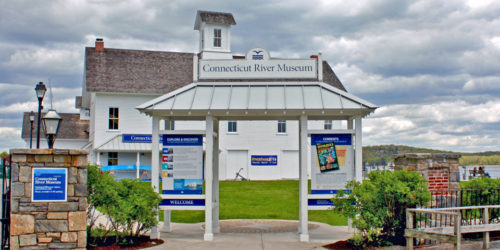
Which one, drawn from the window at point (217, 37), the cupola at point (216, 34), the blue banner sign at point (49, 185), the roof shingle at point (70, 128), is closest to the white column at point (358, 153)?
the blue banner sign at point (49, 185)

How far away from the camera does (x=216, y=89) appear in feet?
39.4

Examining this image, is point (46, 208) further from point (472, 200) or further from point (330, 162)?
point (472, 200)

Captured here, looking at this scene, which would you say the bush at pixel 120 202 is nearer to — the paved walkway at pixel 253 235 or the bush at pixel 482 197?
the paved walkway at pixel 253 235

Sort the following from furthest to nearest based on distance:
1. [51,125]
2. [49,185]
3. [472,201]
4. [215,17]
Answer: [215,17], [472,201], [51,125], [49,185]

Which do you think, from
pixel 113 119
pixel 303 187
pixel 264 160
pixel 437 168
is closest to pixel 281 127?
pixel 264 160

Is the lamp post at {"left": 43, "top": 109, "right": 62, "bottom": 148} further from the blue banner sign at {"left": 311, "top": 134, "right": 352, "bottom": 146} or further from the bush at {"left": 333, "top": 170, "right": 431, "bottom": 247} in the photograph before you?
the bush at {"left": 333, "top": 170, "right": 431, "bottom": 247}

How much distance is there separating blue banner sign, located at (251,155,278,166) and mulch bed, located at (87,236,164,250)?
2824cm

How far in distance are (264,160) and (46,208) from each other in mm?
30285

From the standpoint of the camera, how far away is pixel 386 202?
402 inches

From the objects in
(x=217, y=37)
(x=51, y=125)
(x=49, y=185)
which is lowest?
(x=49, y=185)

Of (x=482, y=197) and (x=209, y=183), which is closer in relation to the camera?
(x=209, y=183)

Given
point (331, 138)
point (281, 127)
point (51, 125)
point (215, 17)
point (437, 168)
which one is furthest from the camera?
point (281, 127)

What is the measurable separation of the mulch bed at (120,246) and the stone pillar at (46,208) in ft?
2.08

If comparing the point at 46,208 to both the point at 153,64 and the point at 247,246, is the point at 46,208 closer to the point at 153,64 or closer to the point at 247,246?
the point at 247,246
